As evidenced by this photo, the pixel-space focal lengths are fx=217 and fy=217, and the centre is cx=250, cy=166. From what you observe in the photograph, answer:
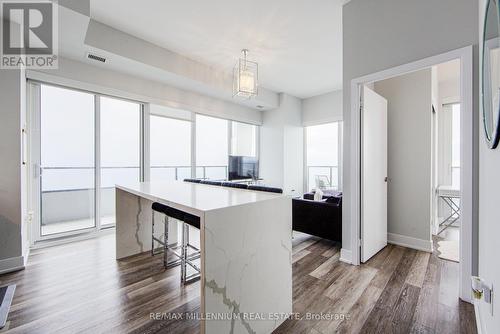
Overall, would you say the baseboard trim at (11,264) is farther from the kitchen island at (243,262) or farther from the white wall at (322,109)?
the white wall at (322,109)

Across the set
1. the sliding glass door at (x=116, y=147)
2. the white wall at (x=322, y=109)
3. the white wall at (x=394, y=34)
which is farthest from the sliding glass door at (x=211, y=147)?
the white wall at (x=394, y=34)

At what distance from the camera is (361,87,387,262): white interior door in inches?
97.0

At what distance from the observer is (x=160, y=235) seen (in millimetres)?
2857

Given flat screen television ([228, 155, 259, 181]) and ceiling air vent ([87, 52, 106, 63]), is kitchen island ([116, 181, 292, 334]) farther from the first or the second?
flat screen television ([228, 155, 259, 181])

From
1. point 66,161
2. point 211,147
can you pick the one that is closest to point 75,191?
point 66,161

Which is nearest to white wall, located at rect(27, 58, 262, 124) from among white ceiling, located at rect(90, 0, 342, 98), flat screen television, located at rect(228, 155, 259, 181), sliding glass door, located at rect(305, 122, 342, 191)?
white ceiling, located at rect(90, 0, 342, 98)

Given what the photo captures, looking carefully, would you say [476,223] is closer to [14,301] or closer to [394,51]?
[394,51]

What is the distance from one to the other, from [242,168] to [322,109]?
2548 mm

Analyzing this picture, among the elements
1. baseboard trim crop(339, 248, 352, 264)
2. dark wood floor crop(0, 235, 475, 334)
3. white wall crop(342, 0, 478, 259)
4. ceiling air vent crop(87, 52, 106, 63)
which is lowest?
dark wood floor crop(0, 235, 475, 334)

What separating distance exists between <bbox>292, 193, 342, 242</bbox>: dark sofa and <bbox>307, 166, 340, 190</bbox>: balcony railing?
Result: 2.72m

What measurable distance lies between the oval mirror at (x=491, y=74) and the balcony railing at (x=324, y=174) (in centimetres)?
446

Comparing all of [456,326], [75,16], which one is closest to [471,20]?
[456,326]

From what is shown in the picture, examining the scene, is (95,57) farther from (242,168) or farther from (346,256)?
(346,256)

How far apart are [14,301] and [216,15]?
11.0 feet
